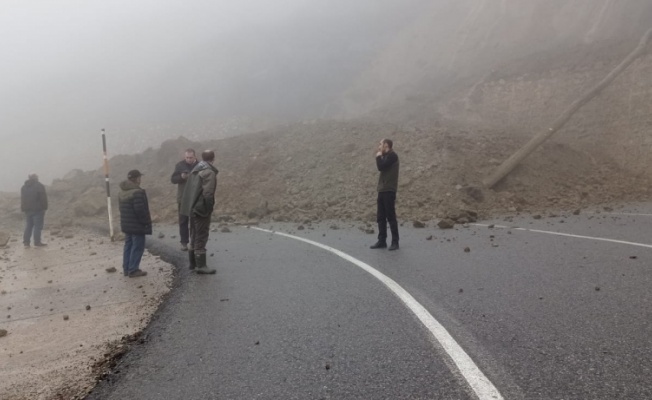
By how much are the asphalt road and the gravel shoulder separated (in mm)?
352

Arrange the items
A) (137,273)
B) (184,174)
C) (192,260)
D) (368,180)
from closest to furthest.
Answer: (192,260), (137,273), (184,174), (368,180)

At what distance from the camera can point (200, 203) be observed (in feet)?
25.8

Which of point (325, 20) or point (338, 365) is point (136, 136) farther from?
point (338, 365)

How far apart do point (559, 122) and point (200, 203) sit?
1661 centimetres

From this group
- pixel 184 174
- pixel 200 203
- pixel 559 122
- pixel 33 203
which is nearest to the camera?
pixel 200 203

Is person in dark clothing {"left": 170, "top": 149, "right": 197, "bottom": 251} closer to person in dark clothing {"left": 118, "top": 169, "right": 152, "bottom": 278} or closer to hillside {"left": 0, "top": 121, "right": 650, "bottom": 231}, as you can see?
person in dark clothing {"left": 118, "top": 169, "right": 152, "bottom": 278}

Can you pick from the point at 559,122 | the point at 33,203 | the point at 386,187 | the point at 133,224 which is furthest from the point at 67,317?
the point at 559,122

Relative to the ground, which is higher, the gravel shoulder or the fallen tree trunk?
the fallen tree trunk

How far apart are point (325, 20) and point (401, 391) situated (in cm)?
5674

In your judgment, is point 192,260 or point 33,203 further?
point 33,203

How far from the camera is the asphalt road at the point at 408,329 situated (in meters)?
3.45

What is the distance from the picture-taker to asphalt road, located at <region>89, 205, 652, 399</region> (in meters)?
3.45

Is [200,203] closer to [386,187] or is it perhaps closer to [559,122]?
[386,187]

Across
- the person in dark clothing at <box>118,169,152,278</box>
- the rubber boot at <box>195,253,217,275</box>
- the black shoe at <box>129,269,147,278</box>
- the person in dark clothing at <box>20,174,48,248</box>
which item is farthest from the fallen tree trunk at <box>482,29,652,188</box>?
the person in dark clothing at <box>20,174,48,248</box>
